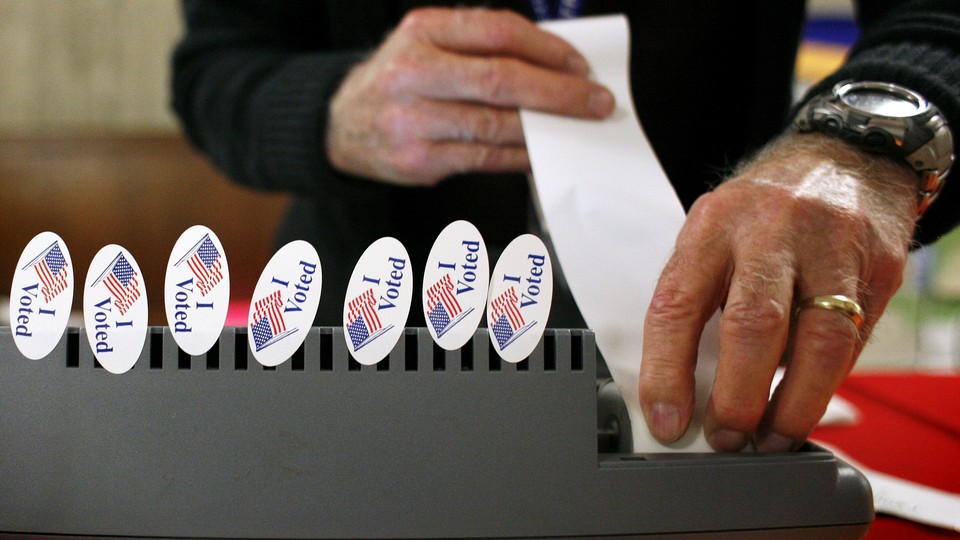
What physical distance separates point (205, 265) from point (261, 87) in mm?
490

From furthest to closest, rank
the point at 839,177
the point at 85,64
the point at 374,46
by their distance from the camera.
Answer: the point at 85,64, the point at 374,46, the point at 839,177

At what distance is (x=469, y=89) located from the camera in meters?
0.51

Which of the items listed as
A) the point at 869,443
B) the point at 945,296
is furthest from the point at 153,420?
the point at 945,296

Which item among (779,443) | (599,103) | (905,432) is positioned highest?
(599,103)

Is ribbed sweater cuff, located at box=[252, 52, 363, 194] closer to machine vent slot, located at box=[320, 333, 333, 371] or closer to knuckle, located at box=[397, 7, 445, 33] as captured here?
knuckle, located at box=[397, 7, 445, 33]

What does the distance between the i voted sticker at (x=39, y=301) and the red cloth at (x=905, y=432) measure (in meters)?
0.41

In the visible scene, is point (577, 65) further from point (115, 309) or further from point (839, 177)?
point (115, 309)

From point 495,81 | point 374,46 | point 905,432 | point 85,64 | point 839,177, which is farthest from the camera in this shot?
point 85,64

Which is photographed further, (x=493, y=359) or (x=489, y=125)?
(x=489, y=125)

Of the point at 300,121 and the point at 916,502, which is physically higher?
the point at 300,121

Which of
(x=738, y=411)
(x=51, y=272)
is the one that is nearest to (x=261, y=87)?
(x=51, y=272)

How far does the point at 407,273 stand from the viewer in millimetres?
275

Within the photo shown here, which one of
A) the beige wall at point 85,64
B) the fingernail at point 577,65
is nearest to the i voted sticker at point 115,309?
the fingernail at point 577,65

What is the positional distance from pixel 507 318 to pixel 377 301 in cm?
5
